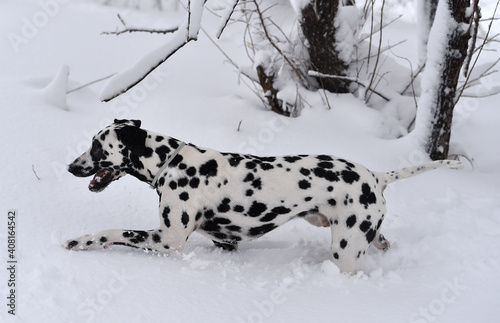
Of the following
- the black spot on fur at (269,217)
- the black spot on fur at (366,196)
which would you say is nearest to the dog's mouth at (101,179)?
the black spot on fur at (269,217)

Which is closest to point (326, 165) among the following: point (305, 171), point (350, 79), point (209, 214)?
point (305, 171)

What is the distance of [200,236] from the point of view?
3.67 meters

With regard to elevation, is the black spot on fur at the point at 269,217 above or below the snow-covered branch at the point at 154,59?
below

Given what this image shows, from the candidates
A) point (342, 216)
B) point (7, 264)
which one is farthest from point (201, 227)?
point (7, 264)

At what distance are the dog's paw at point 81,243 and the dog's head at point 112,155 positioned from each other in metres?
0.32

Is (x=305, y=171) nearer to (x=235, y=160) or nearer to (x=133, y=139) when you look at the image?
(x=235, y=160)

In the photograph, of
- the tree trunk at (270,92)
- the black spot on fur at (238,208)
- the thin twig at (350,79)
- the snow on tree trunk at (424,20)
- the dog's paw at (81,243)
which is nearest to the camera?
the dog's paw at (81,243)

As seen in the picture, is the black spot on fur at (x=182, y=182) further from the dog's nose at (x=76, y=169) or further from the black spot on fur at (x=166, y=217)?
the dog's nose at (x=76, y=169)

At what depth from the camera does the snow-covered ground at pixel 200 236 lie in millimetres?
2619

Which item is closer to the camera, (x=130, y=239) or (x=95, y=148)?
(x=130, y=239)

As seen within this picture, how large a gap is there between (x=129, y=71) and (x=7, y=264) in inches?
49.7

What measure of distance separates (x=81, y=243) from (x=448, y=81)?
3.42 m

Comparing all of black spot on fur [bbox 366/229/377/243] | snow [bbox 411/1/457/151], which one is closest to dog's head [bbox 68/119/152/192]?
black spot on fur [bbox 366/229/377/243]

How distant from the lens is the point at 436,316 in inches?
105
